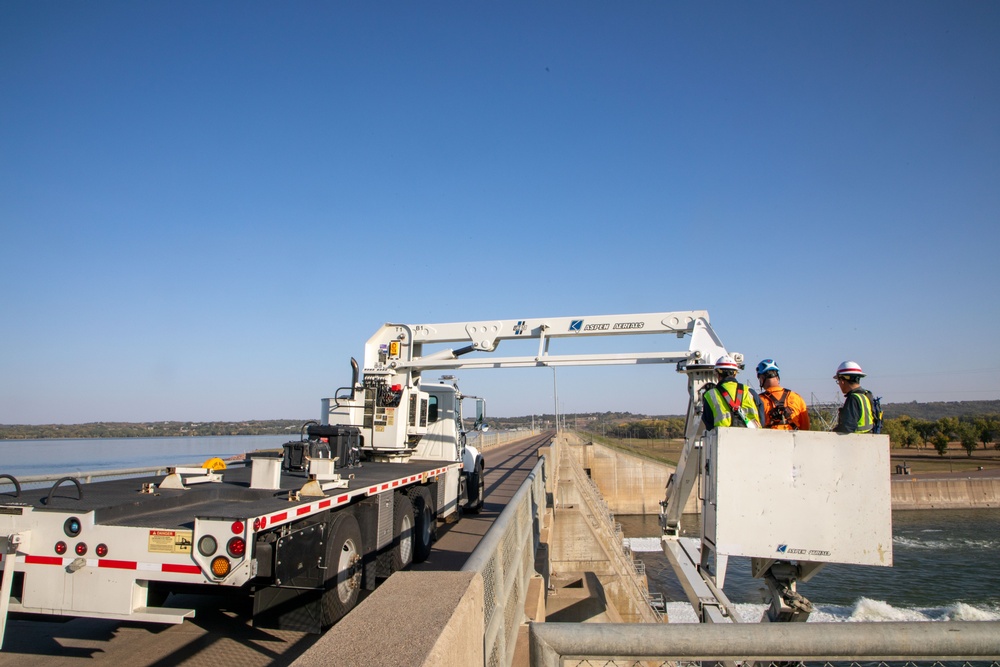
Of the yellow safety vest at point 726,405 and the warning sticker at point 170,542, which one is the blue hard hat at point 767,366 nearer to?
the yellow safety vest at point 726,405

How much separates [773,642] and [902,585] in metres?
36.3

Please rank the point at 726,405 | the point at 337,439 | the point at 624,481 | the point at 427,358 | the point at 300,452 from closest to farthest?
the point at 726,405 → the point at 300,452 → the point at 337,439 → the point at 427,358 → the point at 624,481

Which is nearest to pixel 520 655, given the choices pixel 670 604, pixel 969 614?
pixel 670 604

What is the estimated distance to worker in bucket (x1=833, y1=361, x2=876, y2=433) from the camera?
572 centimetres

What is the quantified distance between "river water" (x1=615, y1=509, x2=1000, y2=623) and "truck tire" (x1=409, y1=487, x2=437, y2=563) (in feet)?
49.9

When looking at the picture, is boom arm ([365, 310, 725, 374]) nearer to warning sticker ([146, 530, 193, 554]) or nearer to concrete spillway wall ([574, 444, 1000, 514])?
warning sticker ([146, 530, 193, 554])

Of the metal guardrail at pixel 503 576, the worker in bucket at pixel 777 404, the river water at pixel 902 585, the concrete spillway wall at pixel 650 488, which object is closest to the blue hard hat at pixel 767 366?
the worker in bucket at pixel 777 404

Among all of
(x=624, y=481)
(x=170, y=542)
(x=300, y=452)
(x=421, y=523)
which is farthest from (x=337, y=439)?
(x=624, y=481)

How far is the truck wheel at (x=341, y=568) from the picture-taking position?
6090mm

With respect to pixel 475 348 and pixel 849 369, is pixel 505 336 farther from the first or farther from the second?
pixel 849 369

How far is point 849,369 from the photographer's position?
6.04m

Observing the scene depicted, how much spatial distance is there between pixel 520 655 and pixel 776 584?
2594mm

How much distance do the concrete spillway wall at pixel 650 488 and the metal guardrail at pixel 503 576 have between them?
5300cm

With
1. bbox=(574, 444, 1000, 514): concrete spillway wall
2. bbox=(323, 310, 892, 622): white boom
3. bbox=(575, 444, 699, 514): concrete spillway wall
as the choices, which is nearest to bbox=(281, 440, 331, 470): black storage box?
bbox=(323, 310, 892, 622): white boom
